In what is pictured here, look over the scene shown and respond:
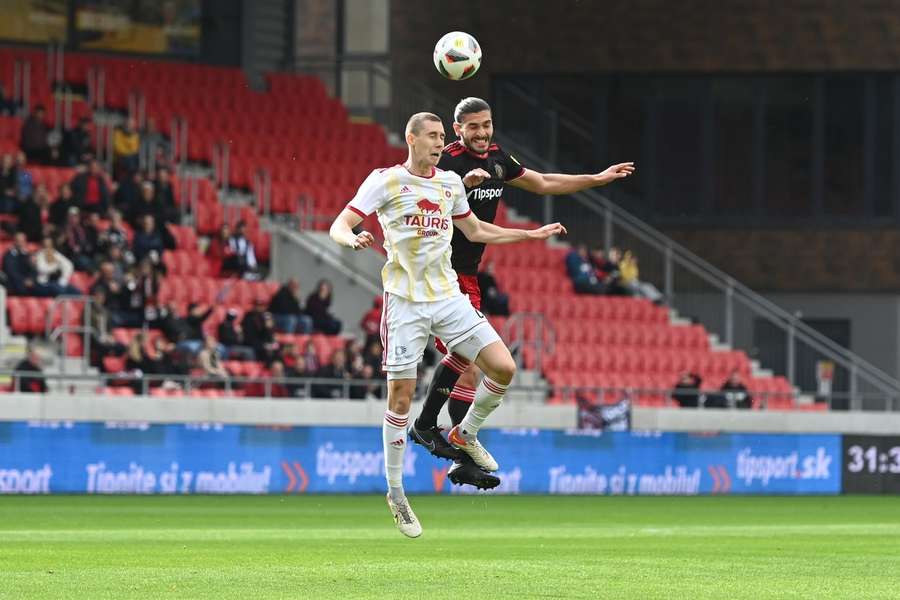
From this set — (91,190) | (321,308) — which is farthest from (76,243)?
(321,308)

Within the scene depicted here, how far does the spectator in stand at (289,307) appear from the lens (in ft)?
85.4

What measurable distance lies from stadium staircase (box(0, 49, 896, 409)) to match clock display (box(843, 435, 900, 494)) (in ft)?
6.83

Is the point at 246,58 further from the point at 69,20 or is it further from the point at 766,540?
the point at 766,540

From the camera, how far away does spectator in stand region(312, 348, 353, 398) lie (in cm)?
2453

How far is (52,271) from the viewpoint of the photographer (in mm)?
23641

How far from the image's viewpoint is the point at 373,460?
23016 mm

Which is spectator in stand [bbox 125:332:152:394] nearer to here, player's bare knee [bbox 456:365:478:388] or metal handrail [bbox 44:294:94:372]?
metal handrail [bbox 44:294:94:372]

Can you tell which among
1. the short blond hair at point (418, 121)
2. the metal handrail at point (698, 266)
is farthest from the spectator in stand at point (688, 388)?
the short blond hair at point (418, 121)

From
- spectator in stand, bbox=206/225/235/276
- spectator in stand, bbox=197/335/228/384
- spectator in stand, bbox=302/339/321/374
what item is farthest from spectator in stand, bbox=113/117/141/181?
spectator in stand, bbox=197/335/228/384

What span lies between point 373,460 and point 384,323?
11420 mm

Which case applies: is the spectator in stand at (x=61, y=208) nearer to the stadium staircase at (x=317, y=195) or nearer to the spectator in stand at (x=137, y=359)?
the stadium staircase at (x=317, y=195)

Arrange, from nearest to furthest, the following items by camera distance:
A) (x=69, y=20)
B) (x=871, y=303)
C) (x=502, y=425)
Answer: (x=502, y=425) < (x=69, y=20) < (x=871, y=303)

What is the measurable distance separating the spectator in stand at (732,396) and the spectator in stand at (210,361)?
294 inches

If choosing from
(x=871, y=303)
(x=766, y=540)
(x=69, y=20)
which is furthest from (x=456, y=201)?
(x=871, y=303)
